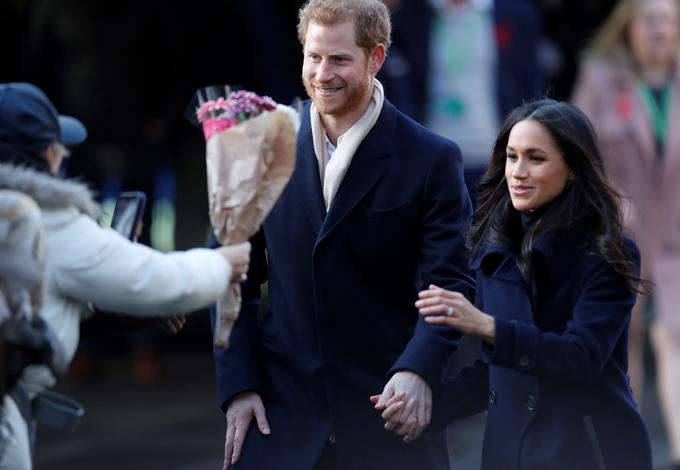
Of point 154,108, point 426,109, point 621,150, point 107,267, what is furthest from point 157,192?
point 107,267

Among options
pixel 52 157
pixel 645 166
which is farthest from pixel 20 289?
pixel 645 166

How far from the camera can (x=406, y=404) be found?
4.20 metres

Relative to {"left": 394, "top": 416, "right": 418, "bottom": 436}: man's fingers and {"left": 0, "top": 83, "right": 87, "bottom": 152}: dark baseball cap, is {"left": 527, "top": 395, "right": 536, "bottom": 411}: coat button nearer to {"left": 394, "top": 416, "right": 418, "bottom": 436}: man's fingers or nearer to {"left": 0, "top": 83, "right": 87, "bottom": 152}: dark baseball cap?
{"left": 394, "top": 416, "right": 418, "bottom": 436}: man's fingers

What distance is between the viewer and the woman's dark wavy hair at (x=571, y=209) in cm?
421

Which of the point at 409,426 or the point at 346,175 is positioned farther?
the point at 346,175

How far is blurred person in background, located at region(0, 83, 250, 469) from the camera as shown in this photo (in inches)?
145

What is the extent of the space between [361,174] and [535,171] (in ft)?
1.61

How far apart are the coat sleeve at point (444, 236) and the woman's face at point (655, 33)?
351cm

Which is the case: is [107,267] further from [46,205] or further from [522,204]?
[522,204]

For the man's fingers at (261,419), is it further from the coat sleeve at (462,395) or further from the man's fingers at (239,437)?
the coat sleeve at (462,395)

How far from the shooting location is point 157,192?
10.1 metres

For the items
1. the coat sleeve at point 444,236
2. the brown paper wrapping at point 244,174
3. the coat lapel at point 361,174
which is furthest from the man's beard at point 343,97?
the brown paper wrapping at point 244,174

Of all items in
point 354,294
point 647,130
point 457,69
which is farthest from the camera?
point 457,69

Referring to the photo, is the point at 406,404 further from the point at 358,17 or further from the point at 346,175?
the point at 358,17
